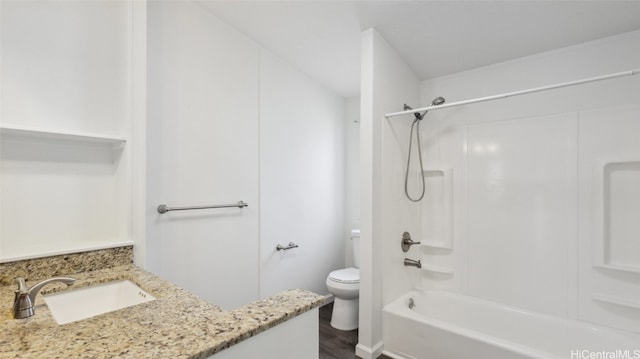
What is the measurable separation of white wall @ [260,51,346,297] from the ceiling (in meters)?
0.40

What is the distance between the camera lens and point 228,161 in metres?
2.12

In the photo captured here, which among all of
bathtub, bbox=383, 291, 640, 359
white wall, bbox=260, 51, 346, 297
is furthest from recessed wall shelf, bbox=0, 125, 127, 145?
bathtub, bbox=383, 291, 640, 359

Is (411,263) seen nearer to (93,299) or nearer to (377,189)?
(377,189)

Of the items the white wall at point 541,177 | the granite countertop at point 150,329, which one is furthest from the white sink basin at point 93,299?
the white wall at point 541,177

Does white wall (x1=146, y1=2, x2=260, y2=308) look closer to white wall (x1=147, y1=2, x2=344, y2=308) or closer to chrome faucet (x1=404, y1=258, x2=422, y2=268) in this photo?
white wall (x1=147, y1=2, x2=344, y2=308)

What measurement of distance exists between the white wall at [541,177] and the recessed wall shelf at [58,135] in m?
2.49

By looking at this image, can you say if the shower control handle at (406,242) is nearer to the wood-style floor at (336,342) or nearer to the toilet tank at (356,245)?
the toilet tank at (356,245)

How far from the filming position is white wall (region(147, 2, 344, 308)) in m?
1.76

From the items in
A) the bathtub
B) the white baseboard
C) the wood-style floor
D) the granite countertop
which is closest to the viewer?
the granite countertop

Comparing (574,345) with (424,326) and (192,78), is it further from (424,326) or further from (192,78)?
(192,78)

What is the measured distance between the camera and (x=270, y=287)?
8.00 feet

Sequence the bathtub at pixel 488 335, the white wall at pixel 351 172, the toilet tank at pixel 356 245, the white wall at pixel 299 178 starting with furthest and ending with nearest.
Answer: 1. the white wall at pixel 351 172
2. the toilet tank at pixel 356 245
3. the white wall at pixel 299 178
4. the bathtub at pixel 488 335

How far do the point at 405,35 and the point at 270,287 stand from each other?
232 cm

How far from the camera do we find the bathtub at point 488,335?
1.72m
